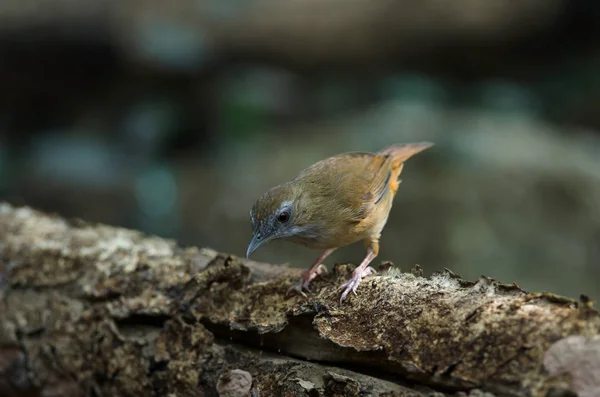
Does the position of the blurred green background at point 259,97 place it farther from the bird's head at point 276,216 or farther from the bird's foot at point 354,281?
the bird's foot at point 354,281

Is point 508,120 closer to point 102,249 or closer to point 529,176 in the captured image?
point 529,176

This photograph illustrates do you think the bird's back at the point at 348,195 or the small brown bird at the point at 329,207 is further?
the bird's back at the point at 348,195

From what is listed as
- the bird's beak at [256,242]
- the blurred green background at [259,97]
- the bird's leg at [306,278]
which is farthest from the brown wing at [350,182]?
the blurred green background at [259,97]

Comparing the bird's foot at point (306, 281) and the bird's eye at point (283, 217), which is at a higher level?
the bird's eye at point (283, 217)

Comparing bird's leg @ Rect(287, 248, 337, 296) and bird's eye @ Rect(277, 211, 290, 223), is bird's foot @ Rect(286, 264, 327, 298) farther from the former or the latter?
→ bird's eye @ Rect(277, 211, 290, 223)

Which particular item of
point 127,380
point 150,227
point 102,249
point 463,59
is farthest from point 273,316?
point 463,59

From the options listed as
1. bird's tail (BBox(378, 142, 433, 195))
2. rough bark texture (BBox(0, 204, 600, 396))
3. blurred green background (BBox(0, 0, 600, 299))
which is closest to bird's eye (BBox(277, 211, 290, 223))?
rough bark texture (BBox(0, 204, 600, 396))
